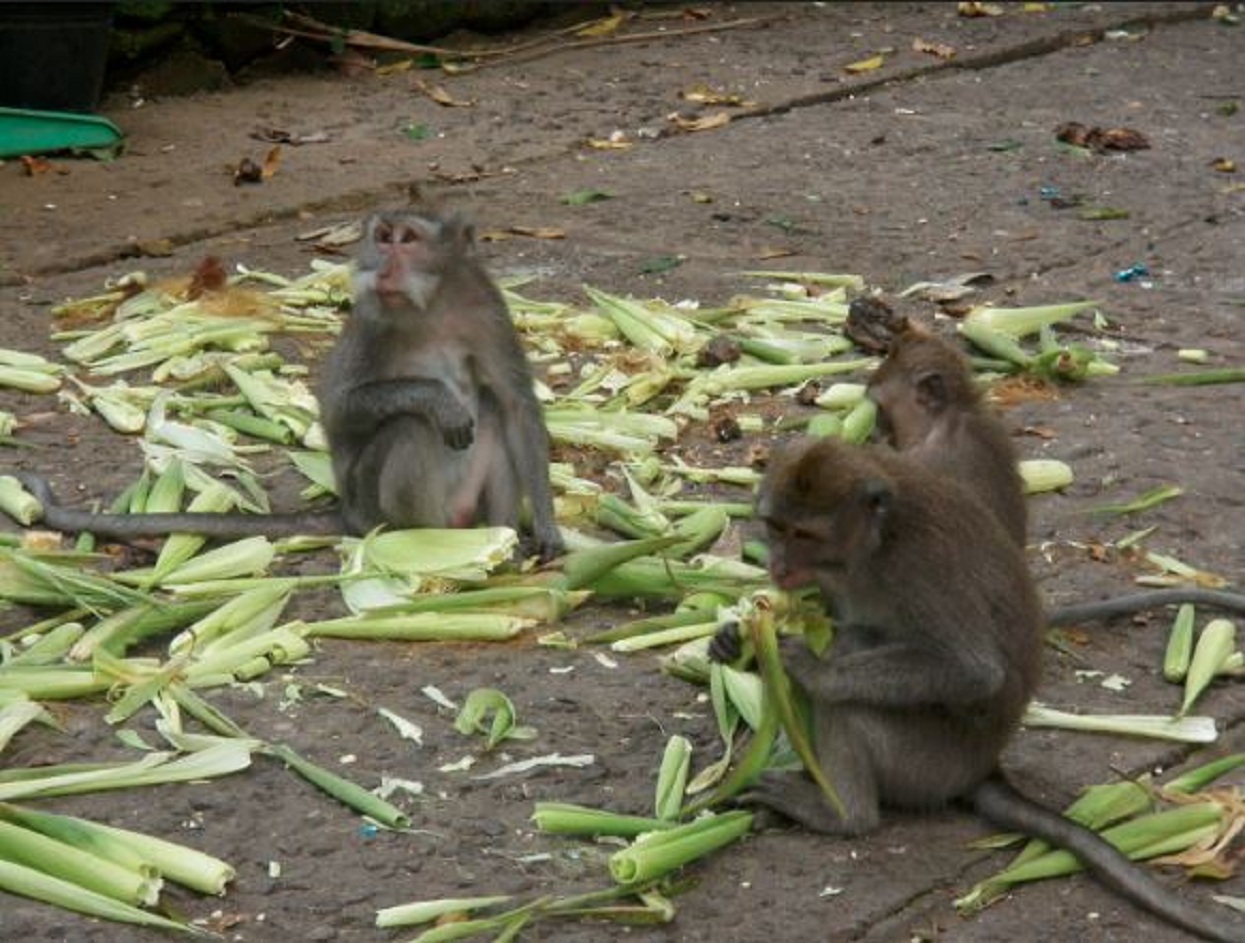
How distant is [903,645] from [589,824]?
769 mm

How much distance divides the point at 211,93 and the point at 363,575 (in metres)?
6.58

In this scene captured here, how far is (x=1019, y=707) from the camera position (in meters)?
5.16

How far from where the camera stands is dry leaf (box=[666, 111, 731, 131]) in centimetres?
1202

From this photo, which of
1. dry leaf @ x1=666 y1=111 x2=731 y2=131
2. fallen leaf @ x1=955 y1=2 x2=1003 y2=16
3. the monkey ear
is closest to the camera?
the monkey ear

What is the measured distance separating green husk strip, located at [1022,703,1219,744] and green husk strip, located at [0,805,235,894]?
1906 millimetres

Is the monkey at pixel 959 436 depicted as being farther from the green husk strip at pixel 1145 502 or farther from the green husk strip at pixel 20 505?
the green husk strip at pixel 20 505

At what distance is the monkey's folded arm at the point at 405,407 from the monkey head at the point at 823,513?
1.82m

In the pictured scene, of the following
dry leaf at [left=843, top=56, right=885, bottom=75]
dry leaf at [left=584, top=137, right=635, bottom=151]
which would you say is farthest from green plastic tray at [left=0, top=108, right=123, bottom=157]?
dry leaf at [left=843, top=56, right=885, bottom=75]

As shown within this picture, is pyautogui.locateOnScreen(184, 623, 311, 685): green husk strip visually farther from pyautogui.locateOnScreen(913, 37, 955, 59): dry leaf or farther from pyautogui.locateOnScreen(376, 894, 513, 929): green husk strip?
pyautogui.locateOnScreen(913, 37, 955, 59): dry leaf

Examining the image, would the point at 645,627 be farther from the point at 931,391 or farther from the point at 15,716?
the point at 15,716

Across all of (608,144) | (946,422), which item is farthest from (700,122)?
(946,422)

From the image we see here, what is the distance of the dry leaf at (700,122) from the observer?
1202 cm

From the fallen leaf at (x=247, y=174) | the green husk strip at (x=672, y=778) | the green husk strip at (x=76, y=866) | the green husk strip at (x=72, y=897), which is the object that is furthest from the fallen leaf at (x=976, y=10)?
the green husk strip at (x=72, y=897)

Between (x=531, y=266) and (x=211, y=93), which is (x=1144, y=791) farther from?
(x=211, y=93)
